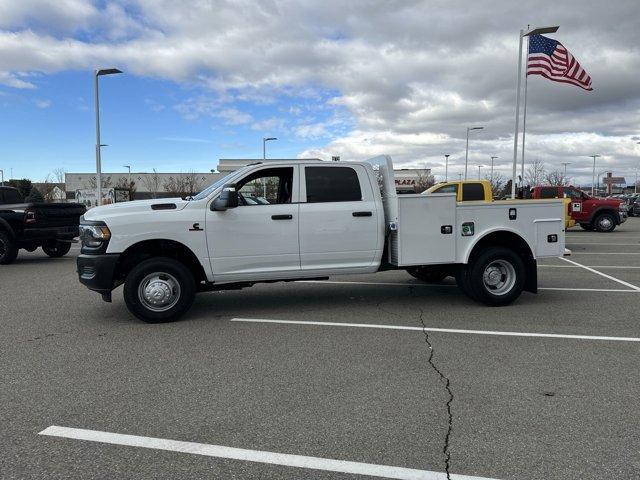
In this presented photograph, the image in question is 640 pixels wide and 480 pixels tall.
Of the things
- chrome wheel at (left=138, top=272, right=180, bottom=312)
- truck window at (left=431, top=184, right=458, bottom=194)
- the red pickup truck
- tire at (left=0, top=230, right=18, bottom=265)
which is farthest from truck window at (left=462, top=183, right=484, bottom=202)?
tire at (left=0, top=230, right=18, bottom=265)

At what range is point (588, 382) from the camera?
4441 millimetres

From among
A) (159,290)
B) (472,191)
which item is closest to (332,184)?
(159,290)

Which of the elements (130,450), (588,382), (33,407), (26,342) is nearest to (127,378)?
(33,407)

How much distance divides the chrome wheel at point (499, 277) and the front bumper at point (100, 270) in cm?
493

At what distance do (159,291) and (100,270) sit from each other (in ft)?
2.38

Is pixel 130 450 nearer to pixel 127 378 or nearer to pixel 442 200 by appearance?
pixel 127 378

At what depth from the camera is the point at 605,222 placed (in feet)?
70.3

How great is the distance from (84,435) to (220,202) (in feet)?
11.2

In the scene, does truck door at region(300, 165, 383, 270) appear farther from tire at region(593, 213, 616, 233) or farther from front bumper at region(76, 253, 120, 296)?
tire at region(593, 213, 616, 233)

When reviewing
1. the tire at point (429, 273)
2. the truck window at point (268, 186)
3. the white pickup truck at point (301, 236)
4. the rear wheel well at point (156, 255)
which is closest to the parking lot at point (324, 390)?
the white pickup truck at point (301, 236)

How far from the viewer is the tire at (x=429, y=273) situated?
28.0ft

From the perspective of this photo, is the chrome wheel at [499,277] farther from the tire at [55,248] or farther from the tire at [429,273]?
the tire at [55,248]

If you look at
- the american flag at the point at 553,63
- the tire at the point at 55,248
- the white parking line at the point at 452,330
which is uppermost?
the american flag at the point at 553,63

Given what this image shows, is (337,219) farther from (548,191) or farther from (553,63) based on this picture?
(553,63)
